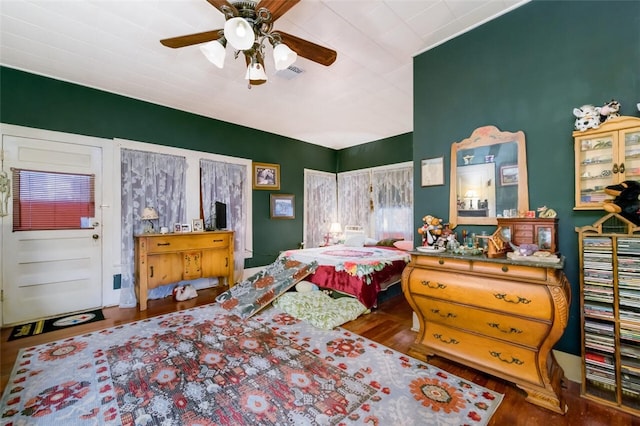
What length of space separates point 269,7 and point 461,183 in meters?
2.10

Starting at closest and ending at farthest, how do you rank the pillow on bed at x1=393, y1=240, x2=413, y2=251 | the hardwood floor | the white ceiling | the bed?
the hardwood floor < the white ceiling < the bed < the pillow on bed at x1=393, y1=240, x2=413, y2=251

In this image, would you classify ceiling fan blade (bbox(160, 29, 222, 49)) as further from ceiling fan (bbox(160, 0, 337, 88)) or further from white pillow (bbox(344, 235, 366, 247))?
white pillow (bbox(344, 235, 366, 247))

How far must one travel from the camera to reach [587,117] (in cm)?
180

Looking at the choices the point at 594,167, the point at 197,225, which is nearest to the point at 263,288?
the point at 197,225

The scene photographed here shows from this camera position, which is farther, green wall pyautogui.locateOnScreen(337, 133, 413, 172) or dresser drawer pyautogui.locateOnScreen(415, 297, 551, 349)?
green wall pyautogui.locateOnScreen(337, 133, 413, 172)

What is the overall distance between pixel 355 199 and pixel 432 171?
352cm

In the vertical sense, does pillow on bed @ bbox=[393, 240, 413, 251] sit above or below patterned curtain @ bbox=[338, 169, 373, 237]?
below

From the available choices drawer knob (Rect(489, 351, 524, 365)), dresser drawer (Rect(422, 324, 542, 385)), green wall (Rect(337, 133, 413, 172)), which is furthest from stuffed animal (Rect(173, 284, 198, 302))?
green wall (Rect(337, 133, 413, 172))

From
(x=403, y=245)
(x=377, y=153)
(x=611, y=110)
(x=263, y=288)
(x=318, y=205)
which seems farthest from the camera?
(x=318, y=205)

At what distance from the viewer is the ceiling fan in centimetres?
164

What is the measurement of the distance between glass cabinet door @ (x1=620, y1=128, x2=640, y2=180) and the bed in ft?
7.48

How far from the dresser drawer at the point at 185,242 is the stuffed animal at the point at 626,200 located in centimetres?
419

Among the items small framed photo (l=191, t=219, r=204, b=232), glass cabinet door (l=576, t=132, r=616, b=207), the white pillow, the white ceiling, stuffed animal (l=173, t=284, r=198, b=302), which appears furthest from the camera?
the white pillow

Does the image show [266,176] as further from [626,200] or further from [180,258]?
[626,200]
